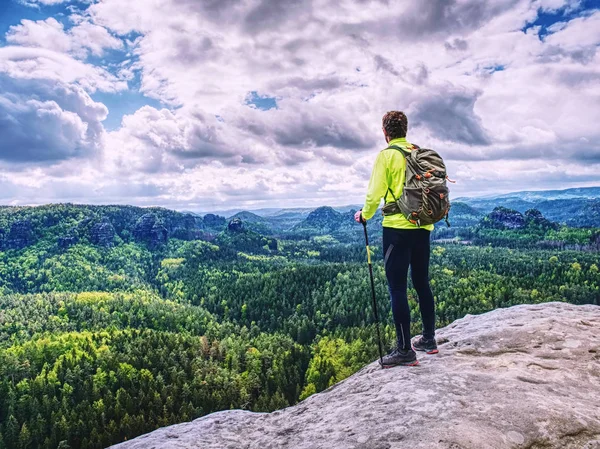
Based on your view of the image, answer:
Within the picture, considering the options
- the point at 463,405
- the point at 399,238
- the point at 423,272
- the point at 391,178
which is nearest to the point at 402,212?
the point at 399,238

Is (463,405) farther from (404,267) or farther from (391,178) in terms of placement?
(391,178)

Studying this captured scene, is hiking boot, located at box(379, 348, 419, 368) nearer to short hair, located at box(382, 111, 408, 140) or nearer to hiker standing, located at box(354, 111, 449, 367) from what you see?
hiker standing, located at box(354, 111, 449, 367)

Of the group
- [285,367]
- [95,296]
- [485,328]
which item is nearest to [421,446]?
[485,328]

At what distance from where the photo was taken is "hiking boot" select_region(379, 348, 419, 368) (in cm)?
1058

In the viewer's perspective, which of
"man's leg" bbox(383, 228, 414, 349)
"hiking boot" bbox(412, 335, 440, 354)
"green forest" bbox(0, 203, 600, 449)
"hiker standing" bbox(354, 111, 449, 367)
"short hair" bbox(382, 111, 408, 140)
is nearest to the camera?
"hiker standing" bbox(354, 111, 449, 367)

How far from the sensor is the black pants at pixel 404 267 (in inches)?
384

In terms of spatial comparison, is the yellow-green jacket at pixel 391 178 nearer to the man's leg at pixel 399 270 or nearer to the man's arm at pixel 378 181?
the man's arm at pixel 378 181

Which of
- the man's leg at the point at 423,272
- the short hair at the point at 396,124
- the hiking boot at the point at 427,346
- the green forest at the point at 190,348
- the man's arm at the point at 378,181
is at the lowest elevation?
the green forest at the point at 190,348

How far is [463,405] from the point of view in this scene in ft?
25.0

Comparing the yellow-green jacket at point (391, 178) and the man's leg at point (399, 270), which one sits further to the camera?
the man's leg at point (399, 270)

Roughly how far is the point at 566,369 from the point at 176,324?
148776mm

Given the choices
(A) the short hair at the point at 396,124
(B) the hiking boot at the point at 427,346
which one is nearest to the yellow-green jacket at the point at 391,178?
(A) the short hair at the point at 396,124

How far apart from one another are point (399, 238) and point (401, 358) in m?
3.63

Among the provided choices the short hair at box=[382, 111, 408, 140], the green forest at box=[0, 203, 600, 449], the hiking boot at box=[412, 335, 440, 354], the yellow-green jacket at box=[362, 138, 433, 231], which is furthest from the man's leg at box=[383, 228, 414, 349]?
the green forest at box=[0, 203, 600, 449]
